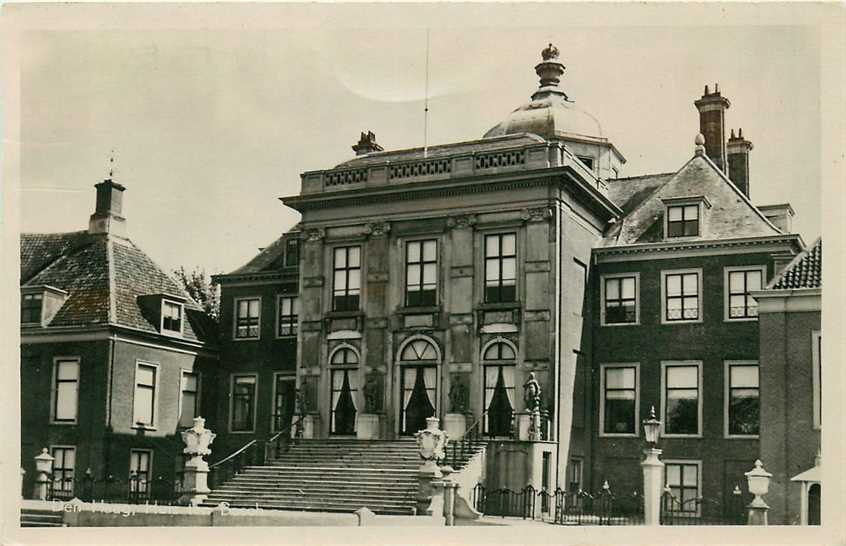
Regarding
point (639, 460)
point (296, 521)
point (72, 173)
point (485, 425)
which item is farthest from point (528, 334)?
point (72, 173)

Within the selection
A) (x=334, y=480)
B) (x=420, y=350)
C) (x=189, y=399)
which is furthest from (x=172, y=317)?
(x=334, y=480)

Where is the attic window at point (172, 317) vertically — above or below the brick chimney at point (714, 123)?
below

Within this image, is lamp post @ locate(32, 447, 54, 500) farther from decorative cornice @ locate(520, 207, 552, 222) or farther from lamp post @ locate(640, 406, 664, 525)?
lamp post @ locate(640, 406, 664, 525)

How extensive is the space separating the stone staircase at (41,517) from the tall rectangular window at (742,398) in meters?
15.0

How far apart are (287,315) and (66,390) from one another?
20.1ft

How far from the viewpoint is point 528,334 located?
28.0 meters

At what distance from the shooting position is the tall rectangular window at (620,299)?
29.9 m

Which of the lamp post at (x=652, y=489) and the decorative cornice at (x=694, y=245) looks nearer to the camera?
the lamp post at (x=652, y=489)

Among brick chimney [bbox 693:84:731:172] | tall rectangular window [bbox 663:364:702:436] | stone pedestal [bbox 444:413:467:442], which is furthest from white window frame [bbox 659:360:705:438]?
brick chimney [bbox 693:84:731:172]

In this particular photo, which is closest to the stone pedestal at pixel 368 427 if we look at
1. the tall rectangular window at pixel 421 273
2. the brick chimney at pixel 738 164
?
the tall rectangular window at pixel 421 273

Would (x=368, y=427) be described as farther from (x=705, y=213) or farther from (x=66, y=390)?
(x=705, y=213)

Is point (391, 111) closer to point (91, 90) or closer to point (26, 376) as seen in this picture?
point (91, 90)

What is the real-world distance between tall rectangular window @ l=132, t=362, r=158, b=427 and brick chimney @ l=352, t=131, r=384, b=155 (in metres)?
7.58

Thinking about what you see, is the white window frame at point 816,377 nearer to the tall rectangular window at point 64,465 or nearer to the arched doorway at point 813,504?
the arched doorway at point 813,504
